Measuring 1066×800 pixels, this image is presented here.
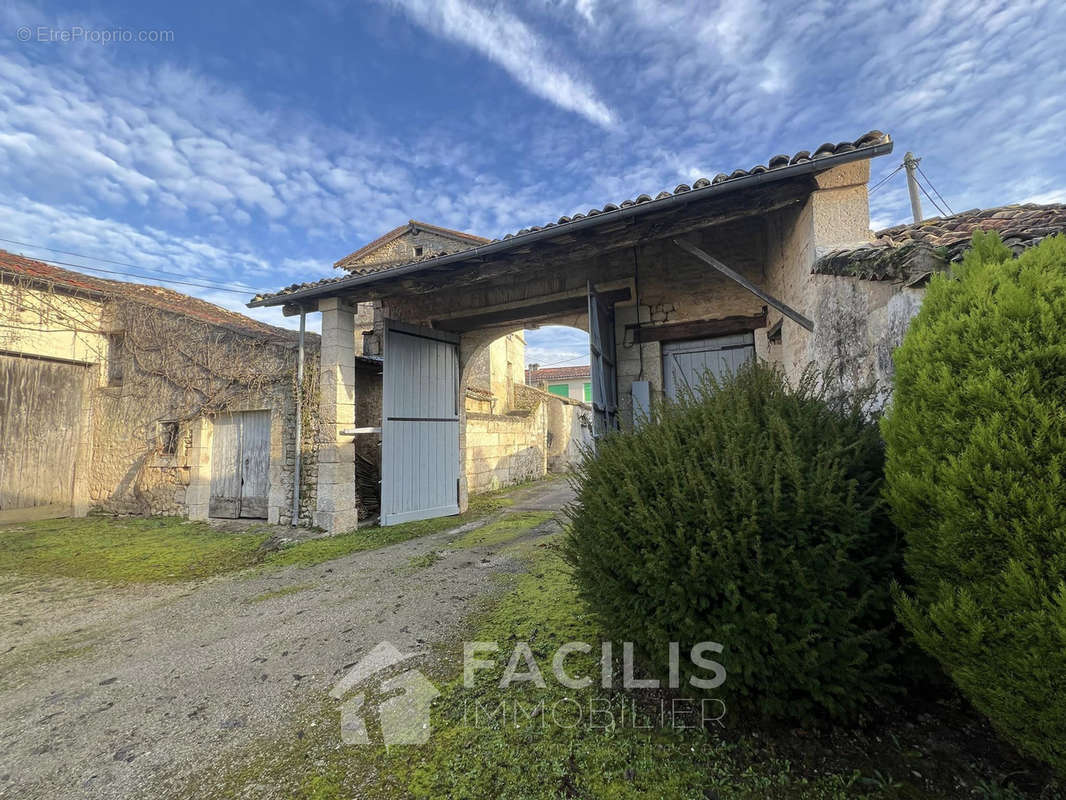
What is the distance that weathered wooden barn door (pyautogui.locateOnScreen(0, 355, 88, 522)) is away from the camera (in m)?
7.24

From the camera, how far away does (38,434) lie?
301 inches

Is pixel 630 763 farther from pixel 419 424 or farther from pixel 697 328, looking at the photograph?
pixel 419 424

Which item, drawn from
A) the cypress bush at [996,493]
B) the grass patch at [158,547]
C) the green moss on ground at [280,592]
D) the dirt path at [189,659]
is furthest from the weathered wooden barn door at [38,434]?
the cypress bush at [996,493]

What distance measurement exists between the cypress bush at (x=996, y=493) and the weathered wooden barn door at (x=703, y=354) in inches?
154

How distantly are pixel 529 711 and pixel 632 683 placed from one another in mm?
522

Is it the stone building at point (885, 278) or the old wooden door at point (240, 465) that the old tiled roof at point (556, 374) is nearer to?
the old wooden door at point (240, 465)

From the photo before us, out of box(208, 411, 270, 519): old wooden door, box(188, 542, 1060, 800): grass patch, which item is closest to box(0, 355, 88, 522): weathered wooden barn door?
box(208, 411, 270, 519): old wooden door

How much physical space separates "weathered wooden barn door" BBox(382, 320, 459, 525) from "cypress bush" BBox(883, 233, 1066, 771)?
6.14 m

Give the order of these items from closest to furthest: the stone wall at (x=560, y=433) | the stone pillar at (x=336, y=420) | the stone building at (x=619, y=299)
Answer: the stone building at (x=619, y=299)
the stone pillar at (x=336, y=420)
the stone wall at (x=560, y=433)

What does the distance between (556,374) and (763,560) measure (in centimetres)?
2690

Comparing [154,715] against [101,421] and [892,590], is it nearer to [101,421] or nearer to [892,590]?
[892,590]

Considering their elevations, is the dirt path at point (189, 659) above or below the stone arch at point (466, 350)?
below

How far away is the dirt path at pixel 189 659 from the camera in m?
2.02

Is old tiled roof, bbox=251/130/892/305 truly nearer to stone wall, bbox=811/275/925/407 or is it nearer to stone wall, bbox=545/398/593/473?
stone wall, bbox=811/275/925/407
